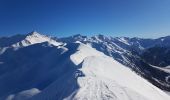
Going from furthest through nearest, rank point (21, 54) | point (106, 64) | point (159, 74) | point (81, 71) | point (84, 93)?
1. point (159, 74)
2. point (21, 54)
3. point (106, 64)
4. point (81, 71)
5. point (84, 93)

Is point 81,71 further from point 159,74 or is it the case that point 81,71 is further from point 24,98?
point 159,74

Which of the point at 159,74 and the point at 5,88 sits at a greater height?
the point at 5,88

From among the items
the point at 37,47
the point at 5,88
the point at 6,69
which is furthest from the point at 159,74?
the point at 5,88

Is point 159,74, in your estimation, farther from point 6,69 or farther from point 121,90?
point 121,90

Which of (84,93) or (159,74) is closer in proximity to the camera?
(84,93)

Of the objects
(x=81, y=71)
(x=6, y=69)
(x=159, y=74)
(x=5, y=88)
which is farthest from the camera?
(x=159, y=74)

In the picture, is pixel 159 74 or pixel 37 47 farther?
pixel 159 74

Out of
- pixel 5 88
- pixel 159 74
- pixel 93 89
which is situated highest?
pixel 93 89

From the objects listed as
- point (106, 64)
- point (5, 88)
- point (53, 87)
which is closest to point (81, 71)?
point (53, 87)

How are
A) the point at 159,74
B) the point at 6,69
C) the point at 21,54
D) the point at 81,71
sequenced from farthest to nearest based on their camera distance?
the point at 159,74 → the point at 21,54 → the point at 6,69 → the point at 81,71
